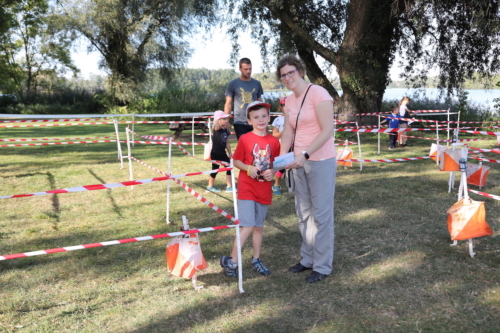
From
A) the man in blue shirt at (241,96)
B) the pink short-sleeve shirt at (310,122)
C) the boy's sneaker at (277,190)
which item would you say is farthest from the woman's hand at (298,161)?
the boy's sneaker at (277,190)

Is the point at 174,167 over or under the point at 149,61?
under

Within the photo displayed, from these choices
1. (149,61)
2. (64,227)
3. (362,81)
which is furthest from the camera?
(149,61)

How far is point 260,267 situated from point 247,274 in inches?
5.5

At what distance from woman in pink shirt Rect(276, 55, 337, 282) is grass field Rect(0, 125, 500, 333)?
0.41 m

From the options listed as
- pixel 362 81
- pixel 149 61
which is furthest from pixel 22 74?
pixel 362 81

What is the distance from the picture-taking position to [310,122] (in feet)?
12.1

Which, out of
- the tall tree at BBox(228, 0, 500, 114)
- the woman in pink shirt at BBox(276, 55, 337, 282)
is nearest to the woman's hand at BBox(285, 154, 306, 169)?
the woman in pink shirt at BBox(276, 55, 337, 282)

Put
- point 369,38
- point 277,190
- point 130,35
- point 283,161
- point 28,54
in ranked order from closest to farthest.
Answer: point 283,161
point 277,190
point 369,38
point 130,35
point 28,54

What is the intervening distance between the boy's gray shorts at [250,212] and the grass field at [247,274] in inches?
21.9

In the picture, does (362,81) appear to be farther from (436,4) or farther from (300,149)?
(300,149)

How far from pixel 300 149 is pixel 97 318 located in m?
2.13

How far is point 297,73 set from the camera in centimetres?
369

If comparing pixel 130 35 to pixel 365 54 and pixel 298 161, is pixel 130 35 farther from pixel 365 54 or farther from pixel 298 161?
pixel 298 161

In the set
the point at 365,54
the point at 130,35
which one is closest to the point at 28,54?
the point at 130,35
